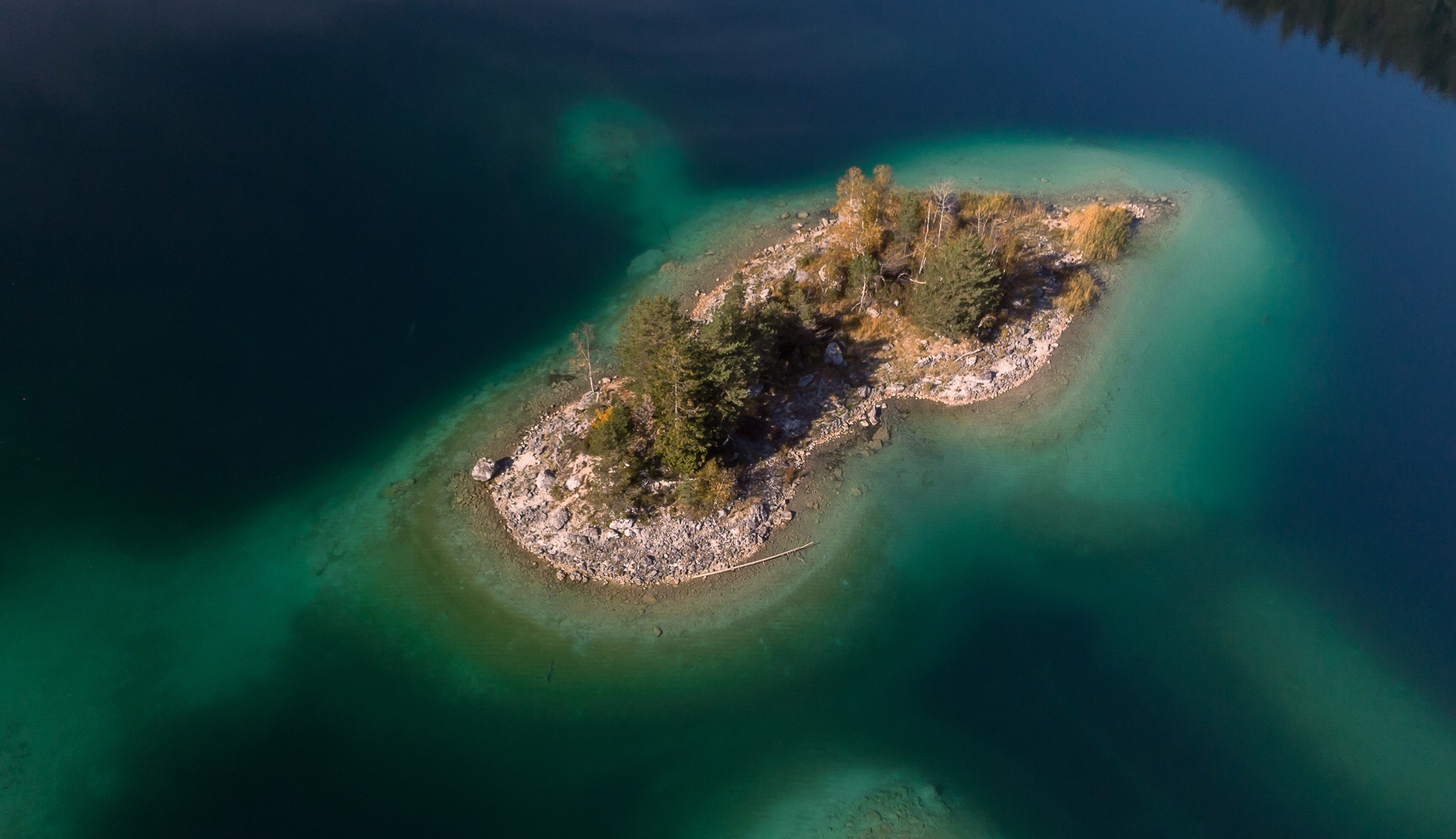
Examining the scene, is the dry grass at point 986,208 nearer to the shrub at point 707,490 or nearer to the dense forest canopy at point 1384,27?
the shrub at point 707,490

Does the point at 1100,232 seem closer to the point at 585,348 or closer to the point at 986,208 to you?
the point at 986,208

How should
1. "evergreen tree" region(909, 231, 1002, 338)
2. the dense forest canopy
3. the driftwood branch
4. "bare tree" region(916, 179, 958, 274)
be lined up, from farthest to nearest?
1. the dense forest canopy
2. "bare tree" region(916, 179, 958, 274)
3. "evergreen tree" region(909, 231, 1002, 338)
4. the driftwood branch

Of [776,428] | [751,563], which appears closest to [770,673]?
[751,563]

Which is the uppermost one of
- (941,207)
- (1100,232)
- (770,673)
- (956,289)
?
(1100,232)

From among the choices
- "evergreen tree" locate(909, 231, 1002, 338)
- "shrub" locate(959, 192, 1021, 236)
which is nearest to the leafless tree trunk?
"evergreen tree" locate(909, 231, 1002, 338)

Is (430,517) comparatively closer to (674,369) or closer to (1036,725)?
(674,369)

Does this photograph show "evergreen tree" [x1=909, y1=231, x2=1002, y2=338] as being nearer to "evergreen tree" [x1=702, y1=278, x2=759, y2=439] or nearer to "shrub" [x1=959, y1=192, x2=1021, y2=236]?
"shrub" [x1=959, y1=192, x2=1021, y2=236]

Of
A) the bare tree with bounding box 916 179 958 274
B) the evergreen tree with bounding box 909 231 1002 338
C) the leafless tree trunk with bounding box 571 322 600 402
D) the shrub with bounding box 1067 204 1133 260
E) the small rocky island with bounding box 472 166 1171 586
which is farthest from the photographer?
the shrub with bounding box 1067 204 1133 260

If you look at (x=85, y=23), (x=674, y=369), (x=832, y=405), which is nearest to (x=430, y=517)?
(x=674, y=369)
